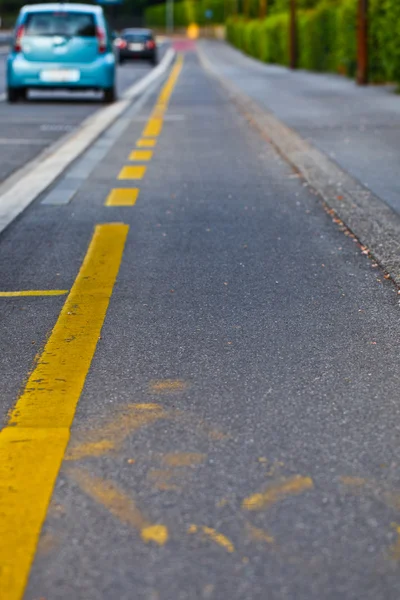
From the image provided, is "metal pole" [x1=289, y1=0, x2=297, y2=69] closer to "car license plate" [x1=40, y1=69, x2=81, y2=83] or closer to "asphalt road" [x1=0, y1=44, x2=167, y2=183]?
"asphalt road" [x1=0, y1=44, x2=167, y2=183]

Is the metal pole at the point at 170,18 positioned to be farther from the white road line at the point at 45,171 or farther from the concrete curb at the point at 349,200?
the concrete curb at the point at 349,200

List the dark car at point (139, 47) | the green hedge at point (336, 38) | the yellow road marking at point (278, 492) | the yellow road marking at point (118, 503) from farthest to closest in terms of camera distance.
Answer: the dark car at point (139, 47) → the green hedge at point (336, 38) → the yellow road marking at point (278, 492) → the yellow road marking at point (118, 503)

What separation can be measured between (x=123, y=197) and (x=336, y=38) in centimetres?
2702

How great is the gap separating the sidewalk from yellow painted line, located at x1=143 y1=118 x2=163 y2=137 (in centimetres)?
191

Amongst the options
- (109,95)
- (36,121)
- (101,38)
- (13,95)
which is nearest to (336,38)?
(109,95)

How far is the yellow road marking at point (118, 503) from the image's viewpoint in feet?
9.11

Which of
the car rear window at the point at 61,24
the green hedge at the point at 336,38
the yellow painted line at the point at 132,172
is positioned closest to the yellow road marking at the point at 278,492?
the yellow painted line at the point at 132,172

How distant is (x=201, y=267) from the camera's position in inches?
245

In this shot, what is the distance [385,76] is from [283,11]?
24523mm

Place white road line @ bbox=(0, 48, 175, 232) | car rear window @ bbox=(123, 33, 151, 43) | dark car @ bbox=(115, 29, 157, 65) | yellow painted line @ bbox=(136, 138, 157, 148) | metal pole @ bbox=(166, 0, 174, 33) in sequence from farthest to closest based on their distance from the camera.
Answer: metal pole @ bbox=(166, 0, 174, 33) < car rear window @ bbox=(123, 33, 151, 43) < dark car @ bbox=(115, 29, 157, 65) < yellow painted line @ bbox=(136, 138, 157, 148) < white road line @ bbox=(0, 48, 175, 232)

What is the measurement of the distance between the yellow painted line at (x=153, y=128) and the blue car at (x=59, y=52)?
130 inches

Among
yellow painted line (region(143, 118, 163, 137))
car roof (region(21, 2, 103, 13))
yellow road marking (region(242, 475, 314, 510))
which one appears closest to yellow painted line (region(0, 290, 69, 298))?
yellow road marking (region(242, 475, 314, 510))

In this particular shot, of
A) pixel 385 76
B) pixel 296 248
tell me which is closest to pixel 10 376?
pixel 296 248

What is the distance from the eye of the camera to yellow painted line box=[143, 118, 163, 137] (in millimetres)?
15391
